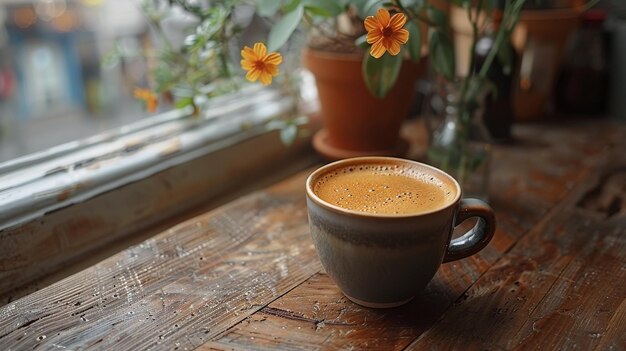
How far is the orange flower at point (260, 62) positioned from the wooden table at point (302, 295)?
8.4 inches

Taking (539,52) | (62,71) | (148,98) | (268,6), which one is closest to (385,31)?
(268,6)

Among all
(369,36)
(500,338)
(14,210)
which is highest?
(369,36)

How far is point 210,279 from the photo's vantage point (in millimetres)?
653

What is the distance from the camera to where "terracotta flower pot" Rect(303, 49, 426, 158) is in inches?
33.4

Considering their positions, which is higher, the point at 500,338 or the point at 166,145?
the point at 166,145

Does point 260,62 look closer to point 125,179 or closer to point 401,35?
point 401,35

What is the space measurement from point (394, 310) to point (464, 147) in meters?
0.34

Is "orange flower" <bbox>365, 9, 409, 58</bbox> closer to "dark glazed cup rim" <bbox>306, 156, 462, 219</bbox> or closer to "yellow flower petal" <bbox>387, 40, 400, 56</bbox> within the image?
"yellow flower petal" <bbox>387, 40, 400, 56</bbox>

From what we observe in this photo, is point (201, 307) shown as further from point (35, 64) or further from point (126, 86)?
point (35, 64)

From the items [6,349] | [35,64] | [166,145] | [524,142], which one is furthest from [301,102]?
[35,64]

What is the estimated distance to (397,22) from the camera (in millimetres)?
572

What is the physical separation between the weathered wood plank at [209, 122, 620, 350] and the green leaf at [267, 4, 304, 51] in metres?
0.29

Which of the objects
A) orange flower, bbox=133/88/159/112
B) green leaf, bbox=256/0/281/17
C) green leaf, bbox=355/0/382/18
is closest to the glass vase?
green leaf, bbox=355/0/382/18

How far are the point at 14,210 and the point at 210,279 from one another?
249 millimetres
